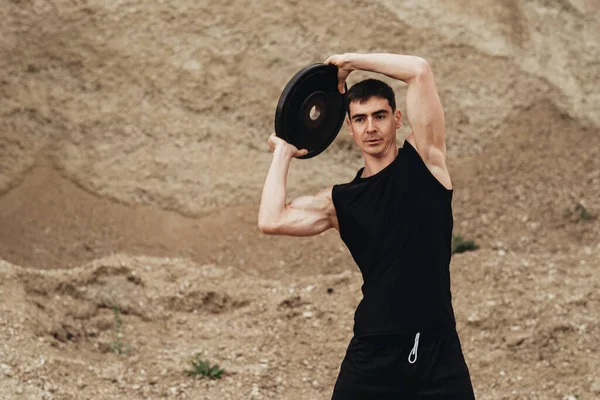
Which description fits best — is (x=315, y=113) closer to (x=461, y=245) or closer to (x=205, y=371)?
(x=205, y=371)

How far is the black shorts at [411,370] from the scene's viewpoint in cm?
459

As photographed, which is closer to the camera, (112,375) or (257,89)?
(112,375)

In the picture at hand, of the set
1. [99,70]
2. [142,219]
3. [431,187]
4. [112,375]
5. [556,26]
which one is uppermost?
[556,26]

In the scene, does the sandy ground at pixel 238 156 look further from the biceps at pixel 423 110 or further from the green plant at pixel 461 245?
the biceps at pixel 423 110

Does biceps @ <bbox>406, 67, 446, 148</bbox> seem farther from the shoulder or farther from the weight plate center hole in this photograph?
the weight plate center hole

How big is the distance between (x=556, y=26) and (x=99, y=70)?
4.68 metres

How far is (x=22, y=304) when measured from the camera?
7.66m

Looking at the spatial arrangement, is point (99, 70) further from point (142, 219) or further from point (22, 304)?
point (22, 304)

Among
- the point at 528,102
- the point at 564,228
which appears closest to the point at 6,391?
the point at 564,228

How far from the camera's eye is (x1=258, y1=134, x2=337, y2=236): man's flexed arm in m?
4.68

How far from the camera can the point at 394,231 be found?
4.60 meters

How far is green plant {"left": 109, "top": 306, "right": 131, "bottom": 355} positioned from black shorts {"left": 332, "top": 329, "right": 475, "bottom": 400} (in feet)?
10.8

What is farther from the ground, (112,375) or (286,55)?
(286,55)

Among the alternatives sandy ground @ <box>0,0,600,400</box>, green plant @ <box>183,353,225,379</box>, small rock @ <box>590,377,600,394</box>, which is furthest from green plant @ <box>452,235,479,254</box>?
green plant @ <box>183,353,225,379</box>
